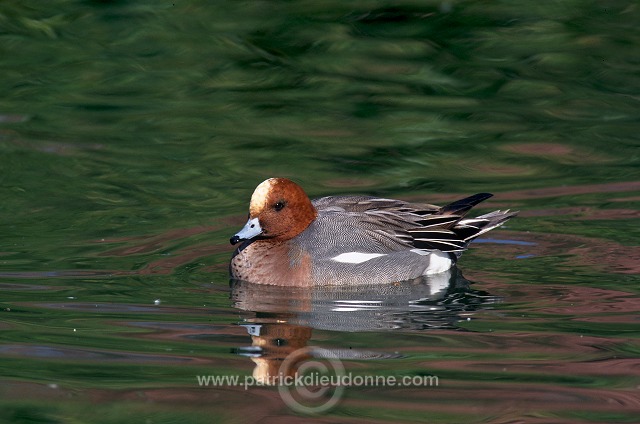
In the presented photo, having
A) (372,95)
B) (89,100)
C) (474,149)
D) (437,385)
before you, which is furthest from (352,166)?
(437,385)

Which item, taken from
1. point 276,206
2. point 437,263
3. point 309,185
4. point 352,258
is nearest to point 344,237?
point 352,258

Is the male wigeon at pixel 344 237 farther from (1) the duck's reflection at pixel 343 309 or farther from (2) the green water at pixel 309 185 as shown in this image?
(2) the green water at pixel 309 185

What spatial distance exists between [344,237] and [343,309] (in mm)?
809

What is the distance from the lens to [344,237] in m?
8.72

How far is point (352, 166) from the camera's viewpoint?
11242mm

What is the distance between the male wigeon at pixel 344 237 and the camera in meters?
8.62

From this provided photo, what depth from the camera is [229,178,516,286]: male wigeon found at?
8.62 meters

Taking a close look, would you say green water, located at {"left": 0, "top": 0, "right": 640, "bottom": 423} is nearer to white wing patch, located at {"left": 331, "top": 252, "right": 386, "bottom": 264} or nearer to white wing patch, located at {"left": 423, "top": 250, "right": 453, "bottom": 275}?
white wing patch, located at {"left": 423, "top": 250, "right": 453, "bottom": 275}

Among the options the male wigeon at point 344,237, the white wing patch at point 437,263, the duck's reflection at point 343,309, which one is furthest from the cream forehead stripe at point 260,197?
the white wing patch at point 437,263

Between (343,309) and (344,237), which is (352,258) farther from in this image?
(343,309)

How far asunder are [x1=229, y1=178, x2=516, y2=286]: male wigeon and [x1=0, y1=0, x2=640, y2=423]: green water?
26 cm

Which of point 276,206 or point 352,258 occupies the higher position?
point 276,206

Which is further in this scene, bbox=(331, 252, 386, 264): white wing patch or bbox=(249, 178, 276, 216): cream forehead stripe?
bbox=(249, 178, 276, 216): cream forehead stripe

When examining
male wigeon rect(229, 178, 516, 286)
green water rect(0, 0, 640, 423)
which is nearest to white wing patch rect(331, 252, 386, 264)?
male wigeon rect(229, 178, 516, 286)
